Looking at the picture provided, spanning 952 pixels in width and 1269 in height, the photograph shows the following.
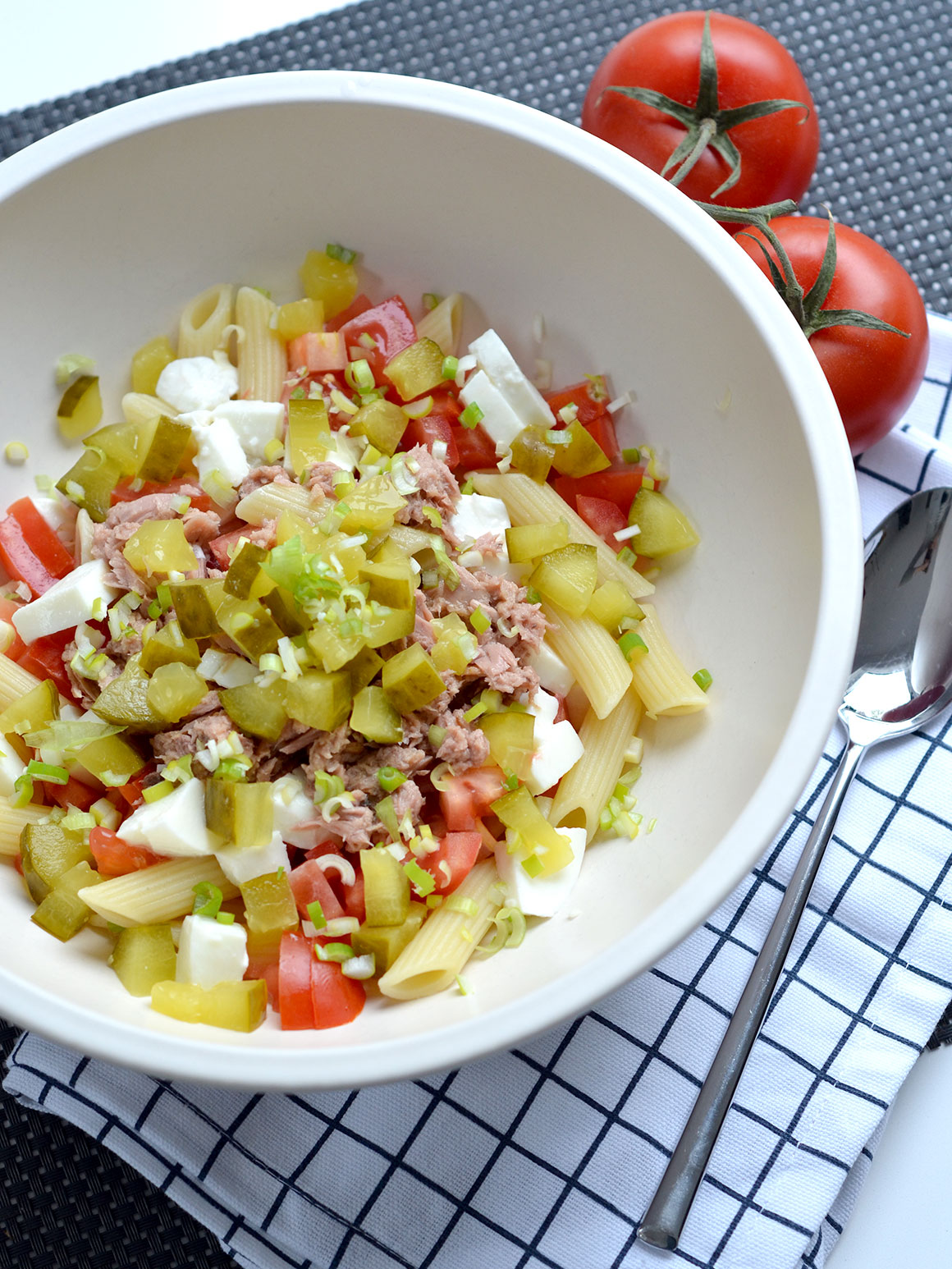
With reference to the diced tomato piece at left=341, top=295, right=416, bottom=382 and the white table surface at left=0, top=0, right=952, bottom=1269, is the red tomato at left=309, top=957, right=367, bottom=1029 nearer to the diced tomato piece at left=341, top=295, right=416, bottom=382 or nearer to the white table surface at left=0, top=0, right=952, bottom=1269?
the diced tomato piece at left=341, top=295, right=416, bottom=382

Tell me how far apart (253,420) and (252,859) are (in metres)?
0.92

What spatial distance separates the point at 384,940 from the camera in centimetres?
192

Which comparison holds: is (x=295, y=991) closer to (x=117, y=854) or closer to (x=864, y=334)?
(x=117, y=854)

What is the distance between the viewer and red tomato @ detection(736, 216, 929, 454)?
242 centimetres

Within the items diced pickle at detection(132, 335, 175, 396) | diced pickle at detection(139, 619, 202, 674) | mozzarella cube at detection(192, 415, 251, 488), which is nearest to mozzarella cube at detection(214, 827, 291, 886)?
diced pickle at detection(139, 619, 202, 674)

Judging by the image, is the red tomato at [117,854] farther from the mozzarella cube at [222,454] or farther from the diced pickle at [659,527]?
the diced pickle at [659,527]

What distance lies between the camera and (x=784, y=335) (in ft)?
6.35

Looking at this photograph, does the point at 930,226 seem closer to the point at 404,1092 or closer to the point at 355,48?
the point at 355,48

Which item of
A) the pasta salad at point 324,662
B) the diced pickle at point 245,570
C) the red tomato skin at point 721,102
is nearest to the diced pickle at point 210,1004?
the pasta salad at point 324,662

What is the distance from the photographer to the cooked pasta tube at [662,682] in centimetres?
206

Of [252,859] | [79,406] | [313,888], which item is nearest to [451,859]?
[313,888]

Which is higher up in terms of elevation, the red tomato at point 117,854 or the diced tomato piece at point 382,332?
the diced tomato piece at point 382,332

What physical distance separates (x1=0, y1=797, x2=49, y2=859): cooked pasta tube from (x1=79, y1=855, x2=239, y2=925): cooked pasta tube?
0.66 feet

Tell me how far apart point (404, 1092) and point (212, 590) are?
1.11m
